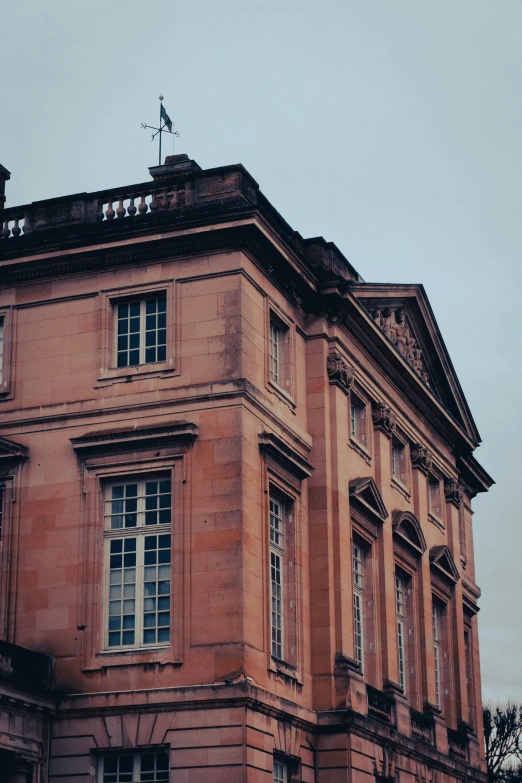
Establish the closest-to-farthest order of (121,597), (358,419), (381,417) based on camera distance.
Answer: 1. (121,597)
2. (358,419)
3. (381,417)

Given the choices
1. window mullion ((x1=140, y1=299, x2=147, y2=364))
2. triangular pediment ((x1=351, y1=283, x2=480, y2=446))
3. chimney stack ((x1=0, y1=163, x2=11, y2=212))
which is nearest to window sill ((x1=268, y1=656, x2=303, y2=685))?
window mullion ((x1=140, y1=299, x2=147, y2=364))

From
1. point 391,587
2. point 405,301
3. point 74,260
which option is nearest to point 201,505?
point 74,260

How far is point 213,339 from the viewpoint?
105 ft

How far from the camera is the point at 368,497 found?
122ft

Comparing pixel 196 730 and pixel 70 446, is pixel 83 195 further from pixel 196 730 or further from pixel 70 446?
pixel 196 730

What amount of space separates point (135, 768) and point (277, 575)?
5389mm

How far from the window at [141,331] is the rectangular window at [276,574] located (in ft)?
13.4

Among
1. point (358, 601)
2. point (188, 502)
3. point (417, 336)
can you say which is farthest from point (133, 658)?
point (417, 336)

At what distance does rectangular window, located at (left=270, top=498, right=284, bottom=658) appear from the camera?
106 ft

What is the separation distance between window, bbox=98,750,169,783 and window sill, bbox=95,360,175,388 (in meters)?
7.71

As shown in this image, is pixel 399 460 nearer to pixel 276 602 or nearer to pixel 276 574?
pixel 276 574

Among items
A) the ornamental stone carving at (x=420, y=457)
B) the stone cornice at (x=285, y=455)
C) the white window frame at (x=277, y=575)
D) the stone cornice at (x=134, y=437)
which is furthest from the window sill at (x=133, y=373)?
the ornamental stone carving at (x=420, y=457)

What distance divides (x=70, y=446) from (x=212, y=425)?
3.18 meters

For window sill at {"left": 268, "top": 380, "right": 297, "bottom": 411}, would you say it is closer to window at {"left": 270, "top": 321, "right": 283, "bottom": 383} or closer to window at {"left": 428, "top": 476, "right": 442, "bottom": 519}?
window at {"left": 270, "top": 321, "right": 283, "bottom": 383}
